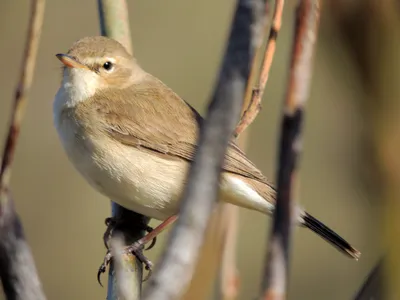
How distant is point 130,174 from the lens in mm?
3398

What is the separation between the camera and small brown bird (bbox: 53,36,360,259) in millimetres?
3396

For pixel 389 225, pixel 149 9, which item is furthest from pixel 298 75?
pixel 149 9

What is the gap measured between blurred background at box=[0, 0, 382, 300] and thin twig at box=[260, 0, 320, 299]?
5030 millimetres

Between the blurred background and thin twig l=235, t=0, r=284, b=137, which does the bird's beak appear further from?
the blurred background

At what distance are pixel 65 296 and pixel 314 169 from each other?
2.53m

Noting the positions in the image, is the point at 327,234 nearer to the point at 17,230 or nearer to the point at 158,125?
the point at 158,125

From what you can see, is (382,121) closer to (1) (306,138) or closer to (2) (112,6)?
(2) (112,6)

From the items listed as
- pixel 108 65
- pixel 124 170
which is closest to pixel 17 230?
pixel 124 170

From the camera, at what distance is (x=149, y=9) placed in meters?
8.00

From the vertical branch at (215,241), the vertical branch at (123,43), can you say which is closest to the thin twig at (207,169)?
the vertical branch at (215,241)

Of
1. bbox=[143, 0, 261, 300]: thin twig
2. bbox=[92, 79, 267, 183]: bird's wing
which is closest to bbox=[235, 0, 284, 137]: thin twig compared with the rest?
bbox=[92, 79, 267, 183]: bird's wing

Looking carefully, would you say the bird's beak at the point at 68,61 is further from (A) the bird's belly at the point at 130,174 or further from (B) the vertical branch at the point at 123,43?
(A) the bird's belly at the point at 130,174

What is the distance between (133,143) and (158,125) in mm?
156

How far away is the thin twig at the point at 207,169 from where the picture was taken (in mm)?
973
